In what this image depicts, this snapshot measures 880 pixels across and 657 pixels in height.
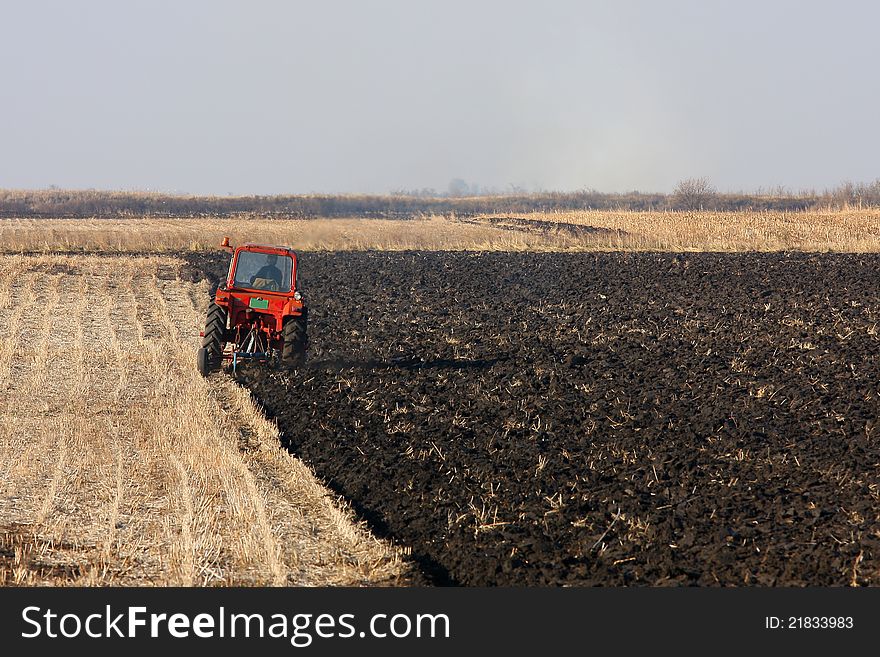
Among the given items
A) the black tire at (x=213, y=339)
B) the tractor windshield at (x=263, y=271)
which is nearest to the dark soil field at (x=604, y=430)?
the black tire at (x=213, y=339)

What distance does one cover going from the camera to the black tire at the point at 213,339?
54.4 feet

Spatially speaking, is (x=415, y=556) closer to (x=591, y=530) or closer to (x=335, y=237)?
(x=591, y=530)

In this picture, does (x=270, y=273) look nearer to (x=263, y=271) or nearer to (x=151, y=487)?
(x=263, y=271)

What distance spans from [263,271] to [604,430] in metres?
6.51

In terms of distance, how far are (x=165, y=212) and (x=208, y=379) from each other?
52.0 metres

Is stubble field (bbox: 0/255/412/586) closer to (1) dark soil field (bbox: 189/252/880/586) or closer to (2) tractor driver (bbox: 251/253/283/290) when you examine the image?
(1) dark soil field (bbox: 189/252/880/586)

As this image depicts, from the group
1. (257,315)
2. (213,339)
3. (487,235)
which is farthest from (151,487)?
(487,235)

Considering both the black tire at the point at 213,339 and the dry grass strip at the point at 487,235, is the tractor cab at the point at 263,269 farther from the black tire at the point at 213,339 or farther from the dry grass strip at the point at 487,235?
the dry grass strip at the point at 487,235

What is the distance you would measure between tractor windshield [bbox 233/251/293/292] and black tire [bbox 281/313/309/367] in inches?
26.9

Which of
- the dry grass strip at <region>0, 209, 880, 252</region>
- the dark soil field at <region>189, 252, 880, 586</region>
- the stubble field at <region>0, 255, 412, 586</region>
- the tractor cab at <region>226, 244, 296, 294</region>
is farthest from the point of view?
the dry grass strip at <region>0, 209, 880, 252</region>

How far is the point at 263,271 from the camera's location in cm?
1709


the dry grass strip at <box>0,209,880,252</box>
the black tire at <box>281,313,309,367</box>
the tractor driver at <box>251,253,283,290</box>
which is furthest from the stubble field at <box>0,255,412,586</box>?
the dry grass strip at <box>0,209,880,252</box>

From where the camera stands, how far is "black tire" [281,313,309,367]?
54.1ft

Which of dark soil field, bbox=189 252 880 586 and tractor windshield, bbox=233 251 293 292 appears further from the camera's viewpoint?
tractor windshield, bbox=233 251 293 292
